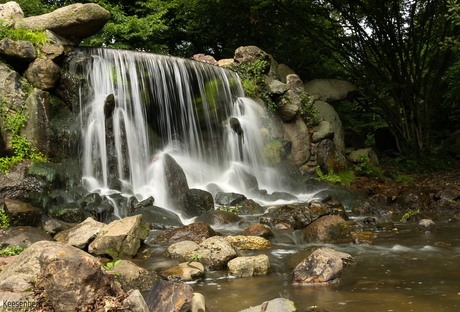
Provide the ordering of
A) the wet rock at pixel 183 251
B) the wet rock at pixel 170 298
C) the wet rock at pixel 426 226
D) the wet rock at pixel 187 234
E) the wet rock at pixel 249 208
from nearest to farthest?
the wet rock at pixel 170 298 → the wet rock at pixel 183 251 → the wet rock at pixel 187 234 → the wet rock at pixel 426 226 → the wet rock at pixel 249 208

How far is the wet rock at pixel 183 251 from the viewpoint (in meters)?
6.73

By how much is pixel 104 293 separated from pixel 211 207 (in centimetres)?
698

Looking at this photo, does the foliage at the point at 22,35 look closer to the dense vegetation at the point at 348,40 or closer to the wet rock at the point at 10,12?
the wet rock at the point at 10,12

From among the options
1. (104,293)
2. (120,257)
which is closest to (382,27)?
(120,257)

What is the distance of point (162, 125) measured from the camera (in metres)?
14.5

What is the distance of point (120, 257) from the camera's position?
22.5 ft

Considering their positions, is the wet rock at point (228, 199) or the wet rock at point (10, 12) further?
the wet rock at point (10, 12)

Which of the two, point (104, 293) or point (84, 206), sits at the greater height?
point (84, 206)

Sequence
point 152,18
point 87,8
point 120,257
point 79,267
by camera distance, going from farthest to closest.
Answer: point 152,18, point 87,8, point 120,257, point 79,267

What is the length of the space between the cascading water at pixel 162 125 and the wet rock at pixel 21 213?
276 cm

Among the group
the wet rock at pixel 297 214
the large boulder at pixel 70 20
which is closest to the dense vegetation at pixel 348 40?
the large boulder at pixel 70 20

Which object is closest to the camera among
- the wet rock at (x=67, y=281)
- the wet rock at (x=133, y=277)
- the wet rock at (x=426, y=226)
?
the wet rock at (x=67, y=281)

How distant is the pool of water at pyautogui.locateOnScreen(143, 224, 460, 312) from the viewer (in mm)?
4730

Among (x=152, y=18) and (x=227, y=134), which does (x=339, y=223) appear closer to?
(x=227, y=134)
